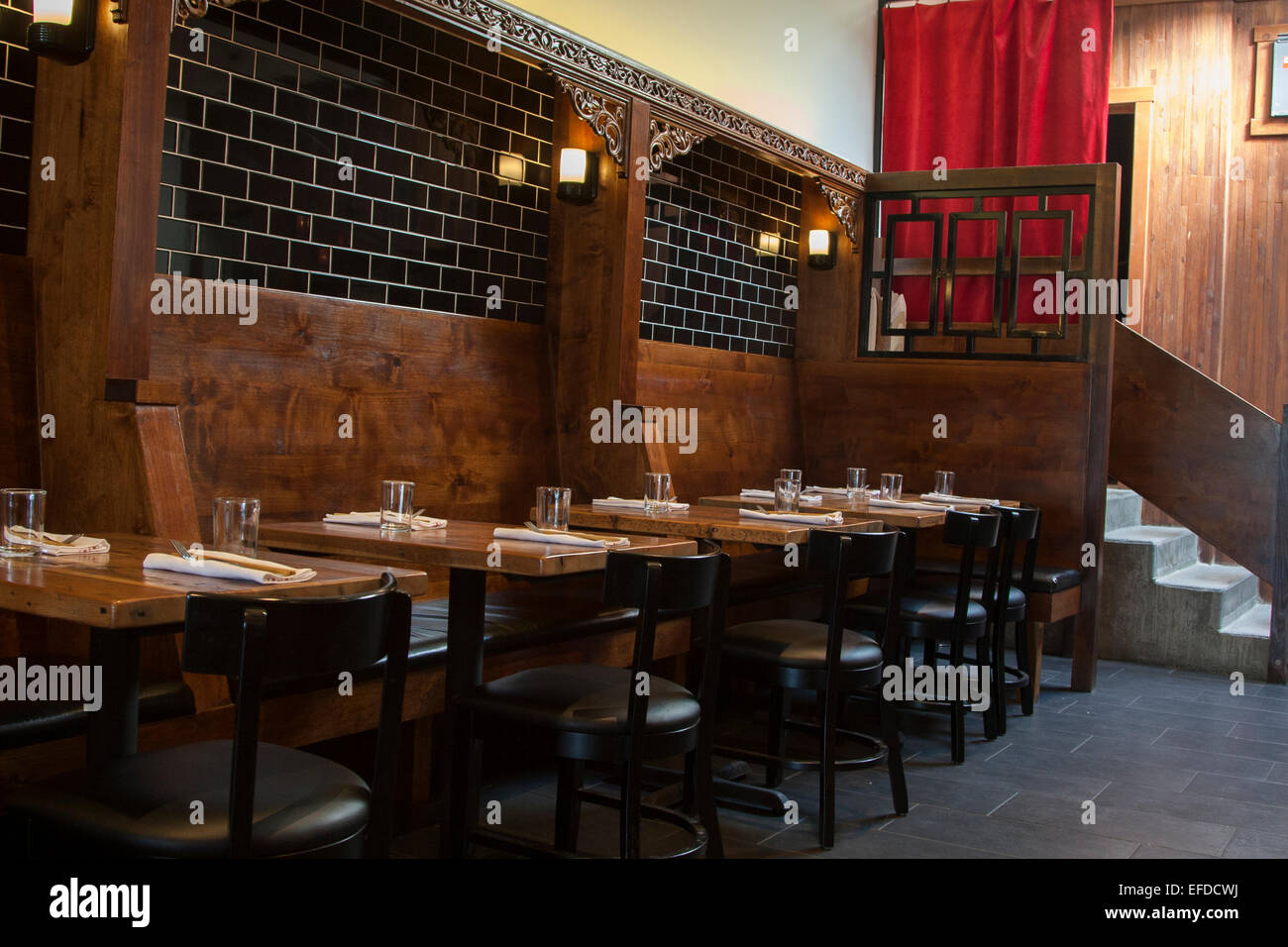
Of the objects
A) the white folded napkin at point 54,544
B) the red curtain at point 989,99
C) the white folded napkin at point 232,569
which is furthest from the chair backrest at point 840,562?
the red curtain at point 989,99

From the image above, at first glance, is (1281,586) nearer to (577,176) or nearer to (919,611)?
(919,611)

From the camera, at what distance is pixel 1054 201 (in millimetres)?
7254

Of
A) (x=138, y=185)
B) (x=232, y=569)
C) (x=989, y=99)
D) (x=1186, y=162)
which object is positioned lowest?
(x=232, y=569)

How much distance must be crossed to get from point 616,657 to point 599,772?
0.38 metres

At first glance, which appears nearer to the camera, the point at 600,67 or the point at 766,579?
the point at 600,67

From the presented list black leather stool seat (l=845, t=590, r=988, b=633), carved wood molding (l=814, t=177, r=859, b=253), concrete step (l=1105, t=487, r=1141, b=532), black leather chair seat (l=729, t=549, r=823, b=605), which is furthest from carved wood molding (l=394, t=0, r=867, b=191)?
concrete step (l=1105, t=487, r=1141, b=532)

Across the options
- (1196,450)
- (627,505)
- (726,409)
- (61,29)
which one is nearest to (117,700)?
(61,29)

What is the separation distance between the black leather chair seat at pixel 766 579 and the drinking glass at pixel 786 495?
765mm

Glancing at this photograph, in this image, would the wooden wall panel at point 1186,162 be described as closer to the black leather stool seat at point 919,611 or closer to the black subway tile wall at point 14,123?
the black leather stool seat at point 919,611

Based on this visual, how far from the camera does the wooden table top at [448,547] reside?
280 cm

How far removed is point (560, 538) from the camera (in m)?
3.12

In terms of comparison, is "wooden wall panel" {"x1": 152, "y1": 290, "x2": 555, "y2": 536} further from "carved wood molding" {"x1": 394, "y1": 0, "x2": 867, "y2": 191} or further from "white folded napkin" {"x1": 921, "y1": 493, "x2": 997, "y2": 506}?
"white folded napkin" {"x1": 921, "y1": 493, "x2": 997, "y2": 506}

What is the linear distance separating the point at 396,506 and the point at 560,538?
45 centimetres
